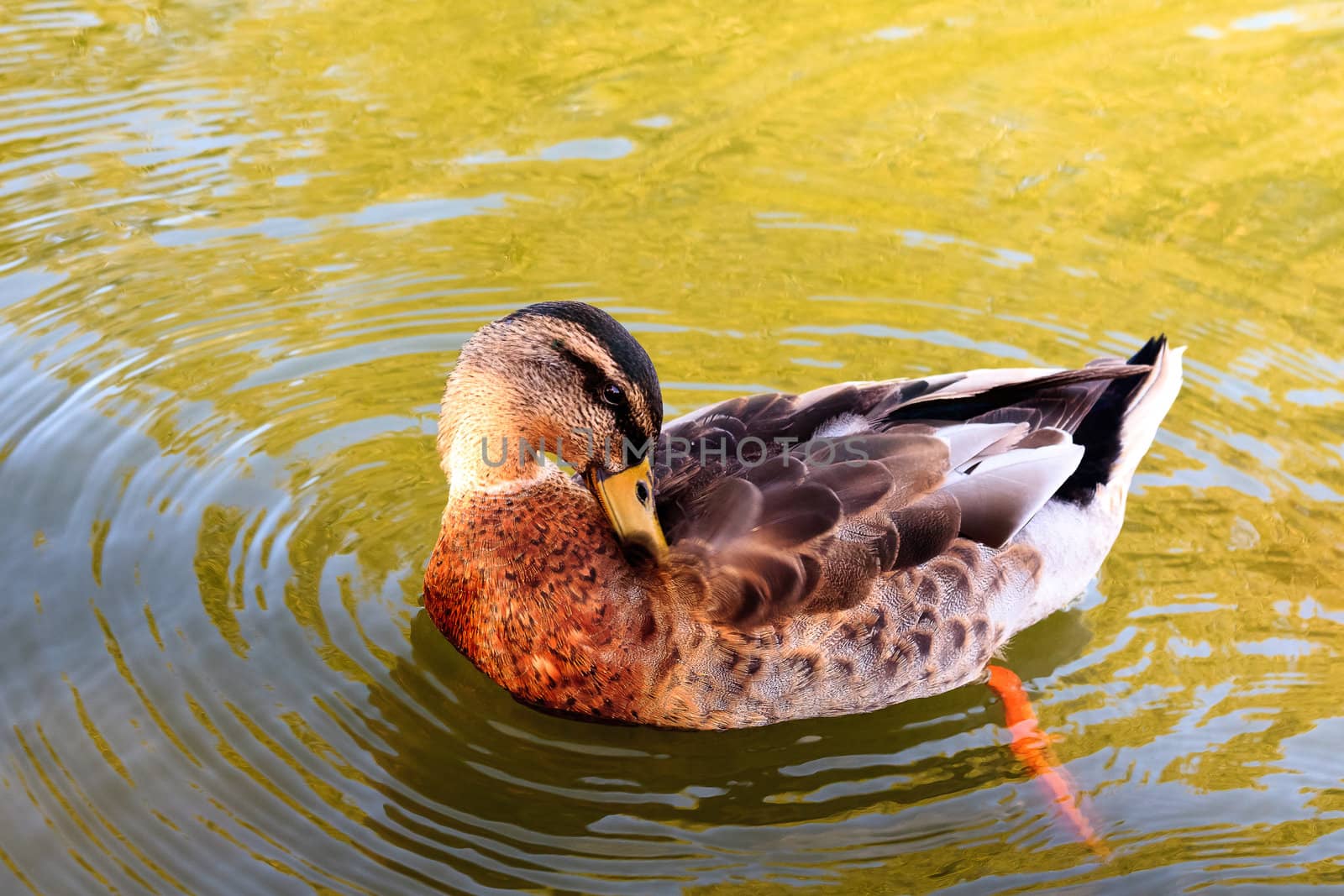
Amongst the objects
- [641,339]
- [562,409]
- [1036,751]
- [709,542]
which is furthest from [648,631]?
[641,339]

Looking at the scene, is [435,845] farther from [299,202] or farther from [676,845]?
[299,202]

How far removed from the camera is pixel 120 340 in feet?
21.6

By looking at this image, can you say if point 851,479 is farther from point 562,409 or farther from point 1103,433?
point 1103,433

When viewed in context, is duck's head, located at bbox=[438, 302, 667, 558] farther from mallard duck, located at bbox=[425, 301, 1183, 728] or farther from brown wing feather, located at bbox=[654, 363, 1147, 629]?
brown wing feather, located at bbox=[654, 363, 1147, 629]

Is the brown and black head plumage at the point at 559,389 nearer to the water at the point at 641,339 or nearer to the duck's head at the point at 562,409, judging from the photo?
the duck's head at the point at 562,409

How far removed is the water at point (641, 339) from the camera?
4.45 meters

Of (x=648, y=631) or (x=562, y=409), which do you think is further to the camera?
(x=562, y=409)

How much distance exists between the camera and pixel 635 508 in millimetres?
4762

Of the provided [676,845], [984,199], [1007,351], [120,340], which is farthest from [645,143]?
[676,845]

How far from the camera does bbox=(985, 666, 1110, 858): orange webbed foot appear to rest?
4.51 meters

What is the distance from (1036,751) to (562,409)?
1.92 meters

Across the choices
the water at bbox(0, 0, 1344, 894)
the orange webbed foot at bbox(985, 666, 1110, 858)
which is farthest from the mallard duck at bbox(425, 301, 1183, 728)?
the water at bbox(0, 0, 1344, 894)

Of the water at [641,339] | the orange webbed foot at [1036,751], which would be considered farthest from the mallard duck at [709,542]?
the water at [641,339]

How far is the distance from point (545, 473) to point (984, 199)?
3861mm
